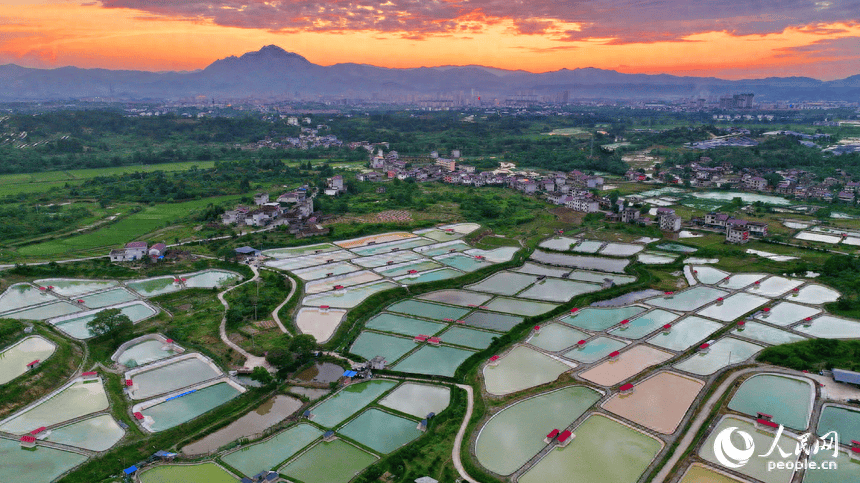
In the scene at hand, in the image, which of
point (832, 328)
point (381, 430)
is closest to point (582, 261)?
point (832, 328)

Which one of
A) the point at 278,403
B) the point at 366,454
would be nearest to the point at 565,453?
the point at 366,454

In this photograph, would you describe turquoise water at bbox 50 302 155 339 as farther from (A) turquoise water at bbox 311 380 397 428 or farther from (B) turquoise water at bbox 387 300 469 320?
(B) turquoise water at bbox 387 300 469 320

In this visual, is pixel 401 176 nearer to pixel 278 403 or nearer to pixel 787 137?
pixel 278 403

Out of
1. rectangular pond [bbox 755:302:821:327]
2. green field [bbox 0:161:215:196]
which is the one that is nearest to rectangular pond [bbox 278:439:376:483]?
rectangular pond [bbox 755:302:821:327]

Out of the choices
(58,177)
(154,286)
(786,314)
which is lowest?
(154,286)

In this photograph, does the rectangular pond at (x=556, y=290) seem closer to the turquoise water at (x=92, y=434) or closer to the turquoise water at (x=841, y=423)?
the turquoise water at (x=841, y=423)

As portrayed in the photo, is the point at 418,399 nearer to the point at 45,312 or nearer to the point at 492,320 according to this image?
the point at 492,320

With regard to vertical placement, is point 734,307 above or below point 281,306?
above
